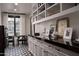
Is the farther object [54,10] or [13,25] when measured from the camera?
[13,25]

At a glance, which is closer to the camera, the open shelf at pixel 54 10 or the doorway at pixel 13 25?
the open shelf at pixel 54 10

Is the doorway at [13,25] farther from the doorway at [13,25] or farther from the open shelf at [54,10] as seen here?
the open shelf at [54,10]

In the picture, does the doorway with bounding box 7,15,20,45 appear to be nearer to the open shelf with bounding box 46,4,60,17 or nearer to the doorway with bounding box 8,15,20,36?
the doorway with bounding box 8,15,20,36

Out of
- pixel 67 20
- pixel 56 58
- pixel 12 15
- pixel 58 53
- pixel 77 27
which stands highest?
pixel 12 15

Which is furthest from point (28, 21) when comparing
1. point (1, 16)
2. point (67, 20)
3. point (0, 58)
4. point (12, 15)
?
point (0, 58)

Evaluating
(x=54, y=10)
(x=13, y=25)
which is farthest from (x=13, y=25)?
(x=54, y=10)

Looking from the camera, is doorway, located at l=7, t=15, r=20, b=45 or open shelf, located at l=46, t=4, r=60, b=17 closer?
open shelf, located at l=46, t=4, r=60, b=17

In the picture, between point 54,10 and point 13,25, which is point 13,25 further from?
point 54,10

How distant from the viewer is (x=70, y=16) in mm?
2574

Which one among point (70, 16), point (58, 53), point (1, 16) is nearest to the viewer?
point (58, 53)

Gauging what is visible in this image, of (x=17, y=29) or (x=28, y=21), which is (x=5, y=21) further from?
(x=28, y=21)

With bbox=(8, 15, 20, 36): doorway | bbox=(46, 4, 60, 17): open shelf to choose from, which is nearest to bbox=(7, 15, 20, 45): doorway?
bbox=(8, 15, 20, 36): doorway

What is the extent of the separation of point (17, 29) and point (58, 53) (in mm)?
7881

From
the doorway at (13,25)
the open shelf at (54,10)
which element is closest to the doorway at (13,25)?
the doorway at (13,25)
